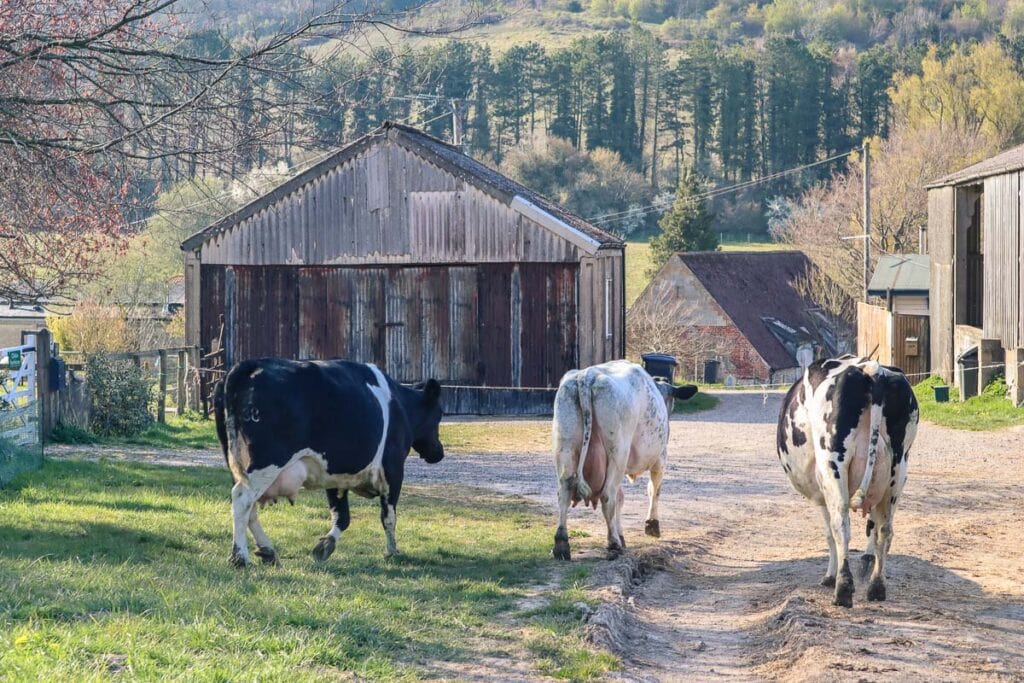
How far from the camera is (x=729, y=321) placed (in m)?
58.4

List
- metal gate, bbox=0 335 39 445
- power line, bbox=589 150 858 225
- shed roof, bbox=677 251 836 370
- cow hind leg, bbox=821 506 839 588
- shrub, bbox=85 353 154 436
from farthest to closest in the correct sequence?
power line, bbox=589 150 858 225
shed roof, bbox=677 251 836 370
shrub, bbox=85 353 154 436
metal gate, bbox=0 335 39 445
cow hind leg, bbox=821 506 839 588

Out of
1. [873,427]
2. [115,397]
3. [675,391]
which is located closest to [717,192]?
[115,397]

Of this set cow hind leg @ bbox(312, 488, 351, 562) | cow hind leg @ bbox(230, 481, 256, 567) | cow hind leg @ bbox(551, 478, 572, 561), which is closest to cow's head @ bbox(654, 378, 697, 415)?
cow hind leg @ bbox(551, 478, 572, 561)

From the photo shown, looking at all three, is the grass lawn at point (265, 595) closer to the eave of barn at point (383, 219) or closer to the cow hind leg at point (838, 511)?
the cow hind leg at point (838, 511)

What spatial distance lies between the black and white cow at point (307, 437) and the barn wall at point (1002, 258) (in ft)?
64.9

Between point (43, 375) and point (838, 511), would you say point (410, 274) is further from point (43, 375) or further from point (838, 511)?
point (838, 511)

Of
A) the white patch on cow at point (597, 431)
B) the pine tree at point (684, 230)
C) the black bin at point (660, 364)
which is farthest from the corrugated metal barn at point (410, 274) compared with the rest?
the pine tree at point (684, 230)

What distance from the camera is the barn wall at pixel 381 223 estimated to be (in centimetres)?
3016

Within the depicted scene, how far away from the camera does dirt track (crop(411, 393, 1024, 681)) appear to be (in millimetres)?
8508

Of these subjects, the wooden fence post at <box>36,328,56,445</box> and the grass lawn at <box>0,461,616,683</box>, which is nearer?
the grass lawn at <box>0,461,616,683</box>

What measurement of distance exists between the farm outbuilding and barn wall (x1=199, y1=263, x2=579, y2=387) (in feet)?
80.1

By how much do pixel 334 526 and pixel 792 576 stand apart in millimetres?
4047

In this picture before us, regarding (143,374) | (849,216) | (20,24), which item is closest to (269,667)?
(20,24)

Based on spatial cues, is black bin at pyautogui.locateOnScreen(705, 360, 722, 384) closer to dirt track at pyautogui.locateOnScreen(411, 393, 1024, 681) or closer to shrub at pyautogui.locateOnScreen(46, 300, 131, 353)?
shrub at pyautogui.locateOnScreen(46, 300, 131, 353)
